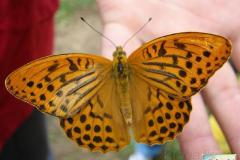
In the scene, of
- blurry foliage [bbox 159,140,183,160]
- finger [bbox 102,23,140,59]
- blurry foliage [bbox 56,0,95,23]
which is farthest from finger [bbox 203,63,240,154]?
blurry foliage [bbox 56,0,95,23]

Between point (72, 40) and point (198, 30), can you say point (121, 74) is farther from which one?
point (72, 40)

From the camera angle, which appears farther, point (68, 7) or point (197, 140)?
point (68, 7)

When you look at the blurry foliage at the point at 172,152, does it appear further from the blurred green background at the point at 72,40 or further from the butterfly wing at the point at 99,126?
the blurred green background at the point at 72,40

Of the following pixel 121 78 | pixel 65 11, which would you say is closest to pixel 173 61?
pixel 121 78

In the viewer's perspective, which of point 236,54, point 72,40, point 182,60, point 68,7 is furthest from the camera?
point 68,7

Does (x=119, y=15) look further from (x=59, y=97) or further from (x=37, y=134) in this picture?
(x=37, y=134)

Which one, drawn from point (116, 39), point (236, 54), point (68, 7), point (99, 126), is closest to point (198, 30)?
point (236, 54)
